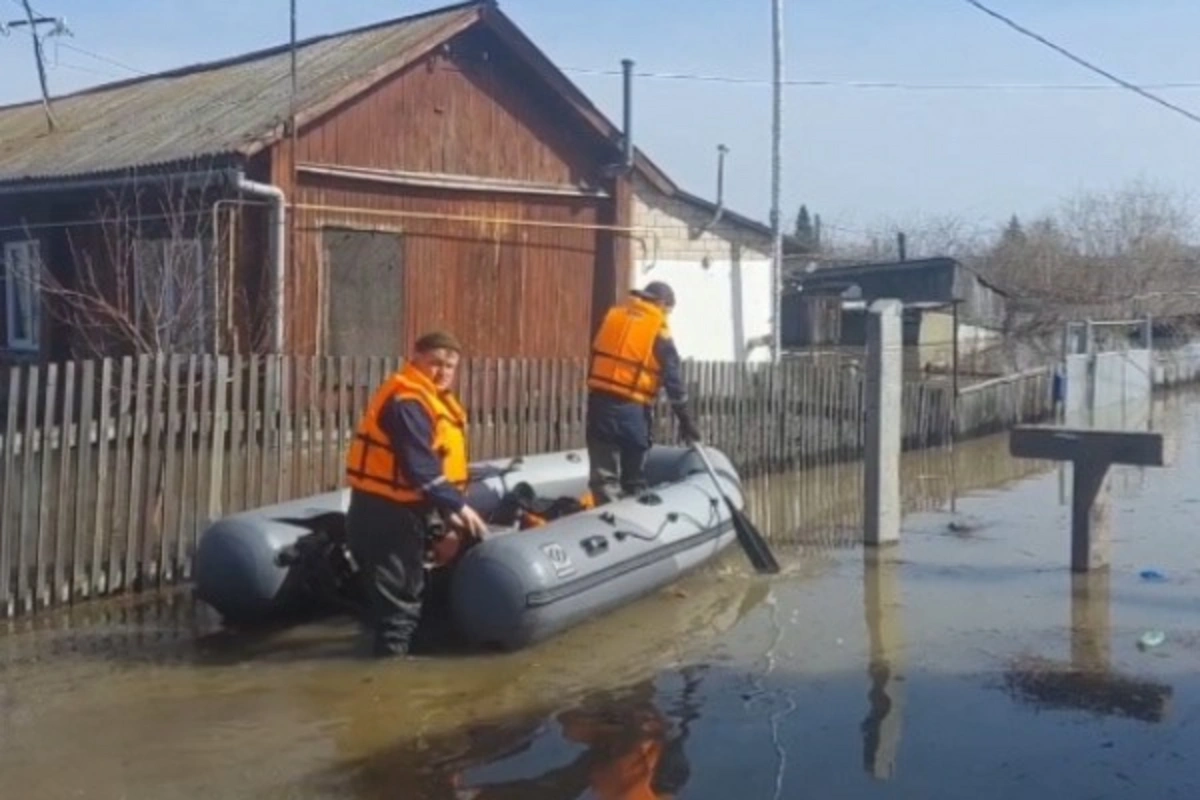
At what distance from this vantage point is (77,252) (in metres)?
18.0

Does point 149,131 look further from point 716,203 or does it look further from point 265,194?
point 716,203

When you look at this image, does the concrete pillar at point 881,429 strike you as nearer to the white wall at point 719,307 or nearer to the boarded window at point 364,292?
the boarded window at point 364,292

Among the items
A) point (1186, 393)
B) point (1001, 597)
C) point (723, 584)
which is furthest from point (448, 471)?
point (1186, 393)

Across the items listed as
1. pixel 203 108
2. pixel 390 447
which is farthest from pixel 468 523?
pixel 203 108

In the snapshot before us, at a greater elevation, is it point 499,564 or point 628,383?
point 628,383

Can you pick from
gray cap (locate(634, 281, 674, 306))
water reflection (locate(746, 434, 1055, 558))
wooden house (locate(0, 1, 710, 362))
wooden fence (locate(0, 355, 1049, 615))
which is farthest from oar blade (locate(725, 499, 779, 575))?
Result: wooden house (locate(0, 1, 710, 362))

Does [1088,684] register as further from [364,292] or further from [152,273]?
[152,273]

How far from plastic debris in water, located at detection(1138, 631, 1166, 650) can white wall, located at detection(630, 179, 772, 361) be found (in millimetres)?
A: 12556

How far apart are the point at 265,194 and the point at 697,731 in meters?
9.79

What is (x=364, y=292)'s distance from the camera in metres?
18.0

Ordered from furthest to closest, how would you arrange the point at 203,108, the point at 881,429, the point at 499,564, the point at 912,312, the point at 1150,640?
the point at 912,312 < the point at 203,108 < the point at 881,429 < the point at 1150,640 < the point at 499,564

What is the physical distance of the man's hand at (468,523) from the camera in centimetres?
893

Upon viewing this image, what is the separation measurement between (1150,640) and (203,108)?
492 inches

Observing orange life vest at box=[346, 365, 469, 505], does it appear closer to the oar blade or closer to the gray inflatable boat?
the gray inflatable boat
